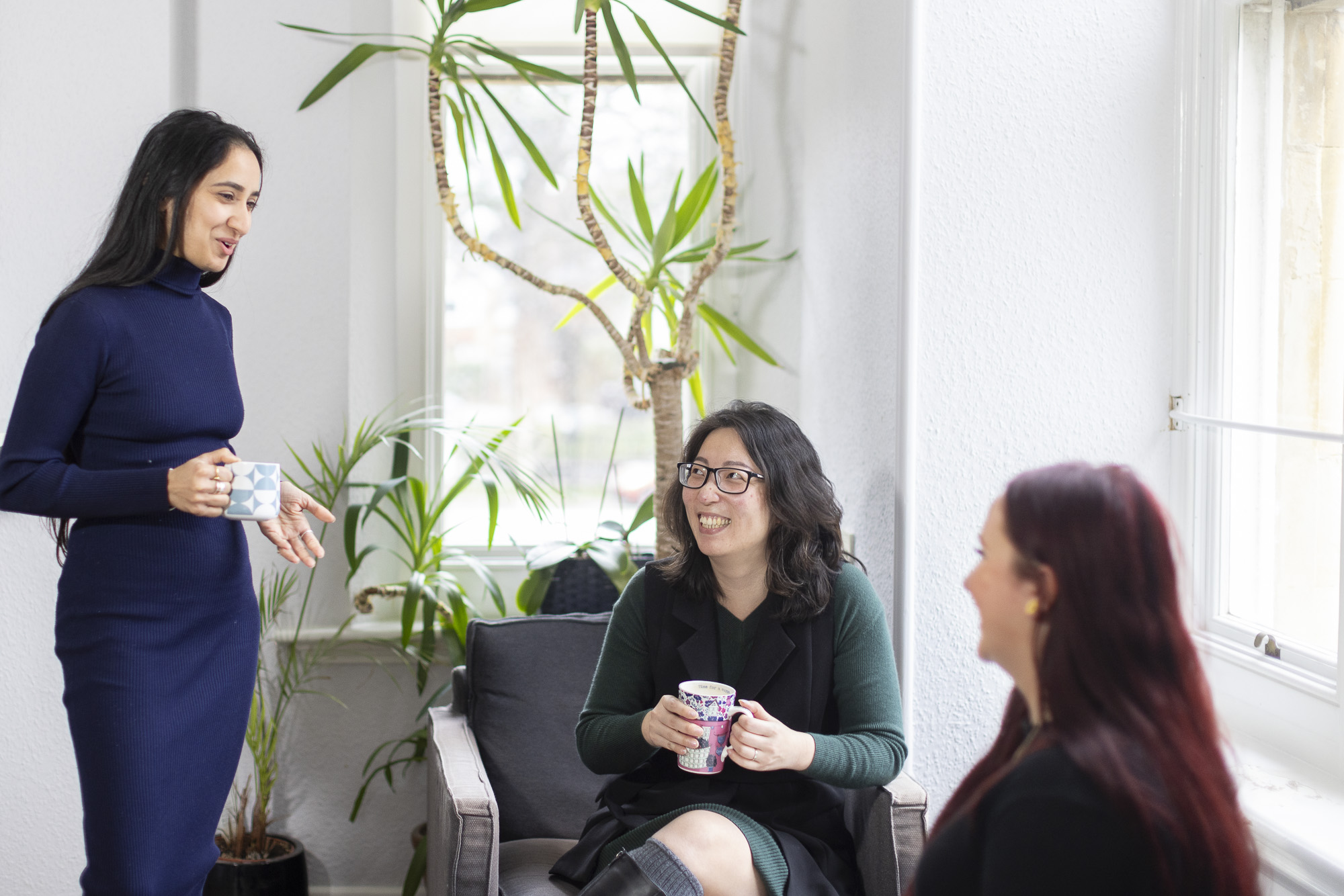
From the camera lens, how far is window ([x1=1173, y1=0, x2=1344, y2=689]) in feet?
5.08

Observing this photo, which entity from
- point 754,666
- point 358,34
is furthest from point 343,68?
point 754,666

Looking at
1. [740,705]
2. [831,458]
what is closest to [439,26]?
[831,458]

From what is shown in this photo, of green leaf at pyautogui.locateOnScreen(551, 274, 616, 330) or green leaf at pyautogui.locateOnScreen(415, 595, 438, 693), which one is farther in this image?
green leaf at pyautogui.locateOnScreen(551, 274, 616, 330)

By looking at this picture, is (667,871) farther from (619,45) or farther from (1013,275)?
(619,45)

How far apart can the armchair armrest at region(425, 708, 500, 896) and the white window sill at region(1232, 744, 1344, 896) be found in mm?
1080

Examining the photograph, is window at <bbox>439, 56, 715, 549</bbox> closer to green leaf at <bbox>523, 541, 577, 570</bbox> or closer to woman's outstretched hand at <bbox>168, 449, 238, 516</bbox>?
green leaf at <bbox>523, 541, 577, 570</bbox>

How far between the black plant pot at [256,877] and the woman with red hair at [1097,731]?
2025mm

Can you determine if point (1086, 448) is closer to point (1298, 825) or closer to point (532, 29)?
point (1298, 825)

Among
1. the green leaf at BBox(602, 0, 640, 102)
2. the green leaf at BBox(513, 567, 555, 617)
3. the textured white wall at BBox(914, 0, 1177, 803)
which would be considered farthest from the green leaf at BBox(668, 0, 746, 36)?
the green leaf at BBox(513, 567, 555, 617)

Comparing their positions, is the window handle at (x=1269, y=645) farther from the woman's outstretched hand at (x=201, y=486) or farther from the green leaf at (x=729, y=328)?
the woman's outstretched hand at (x=201, y=486)

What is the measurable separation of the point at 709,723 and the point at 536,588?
1.19m

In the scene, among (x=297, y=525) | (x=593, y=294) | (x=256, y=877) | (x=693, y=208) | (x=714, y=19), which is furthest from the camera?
(x=593, y=294)

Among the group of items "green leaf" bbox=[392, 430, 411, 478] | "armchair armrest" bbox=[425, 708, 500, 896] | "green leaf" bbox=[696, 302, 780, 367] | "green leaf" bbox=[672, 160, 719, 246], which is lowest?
"armchair armrest" bbox=[425, 708, 500, 896]

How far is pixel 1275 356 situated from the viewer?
65.3 inches
